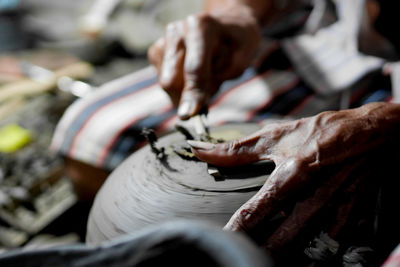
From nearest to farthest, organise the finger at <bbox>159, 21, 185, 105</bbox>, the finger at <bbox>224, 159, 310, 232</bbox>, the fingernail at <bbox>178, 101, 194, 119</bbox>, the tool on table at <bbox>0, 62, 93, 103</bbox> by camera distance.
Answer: the finger at <bbox>224, 159, 310, 232</bbox> < the fingernail at <bbox>178, 101, 194, 119</bbox> < the finger at <bbox>159, 21, 185, 105</bbox> < the tool on table at <bbox>0, 62, 93, 103</bbox>

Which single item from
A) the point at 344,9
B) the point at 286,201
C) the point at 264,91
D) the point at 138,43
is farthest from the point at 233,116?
the point at 138,43

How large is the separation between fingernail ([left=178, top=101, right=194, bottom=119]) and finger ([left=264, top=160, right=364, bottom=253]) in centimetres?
43

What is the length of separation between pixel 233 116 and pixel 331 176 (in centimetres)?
82

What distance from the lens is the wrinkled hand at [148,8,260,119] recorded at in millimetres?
1216

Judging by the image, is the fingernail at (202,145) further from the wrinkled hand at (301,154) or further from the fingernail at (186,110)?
the fingernail at (186,110)

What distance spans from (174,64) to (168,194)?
21.2 inches

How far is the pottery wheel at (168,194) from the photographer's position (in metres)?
0.88

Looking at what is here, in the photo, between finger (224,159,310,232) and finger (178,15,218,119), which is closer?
finger (224,159,310,232)

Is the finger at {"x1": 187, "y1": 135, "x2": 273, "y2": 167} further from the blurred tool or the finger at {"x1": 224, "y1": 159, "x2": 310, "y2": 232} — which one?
the blurred tool

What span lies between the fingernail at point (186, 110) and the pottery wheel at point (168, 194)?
11cm

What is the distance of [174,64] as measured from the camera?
1318 millimetres

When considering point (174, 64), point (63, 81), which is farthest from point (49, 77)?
point (174, 64)

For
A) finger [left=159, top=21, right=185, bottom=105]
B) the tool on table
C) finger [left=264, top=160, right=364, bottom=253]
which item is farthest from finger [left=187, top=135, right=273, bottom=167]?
the tool on table

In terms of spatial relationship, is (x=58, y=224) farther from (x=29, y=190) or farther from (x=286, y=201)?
(x=286, y=201)
